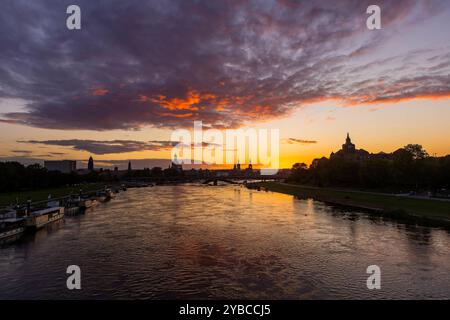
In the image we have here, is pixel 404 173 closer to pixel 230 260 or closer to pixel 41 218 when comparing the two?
pixel 230 260

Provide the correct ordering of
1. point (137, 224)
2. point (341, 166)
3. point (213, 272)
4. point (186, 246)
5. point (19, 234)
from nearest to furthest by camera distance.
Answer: point (213, 272) → point (186, 246) → point (19, 234) → point (137, 224) → point (341, 166)

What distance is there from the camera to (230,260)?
3128cm

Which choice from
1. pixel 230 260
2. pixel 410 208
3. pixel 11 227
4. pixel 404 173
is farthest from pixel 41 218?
pixel 404 173

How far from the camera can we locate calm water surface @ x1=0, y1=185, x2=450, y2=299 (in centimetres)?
2352

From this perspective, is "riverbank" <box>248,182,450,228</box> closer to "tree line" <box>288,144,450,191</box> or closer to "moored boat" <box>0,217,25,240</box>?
"tree line" <box>288,144,450,191</box>

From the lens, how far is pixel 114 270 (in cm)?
2830

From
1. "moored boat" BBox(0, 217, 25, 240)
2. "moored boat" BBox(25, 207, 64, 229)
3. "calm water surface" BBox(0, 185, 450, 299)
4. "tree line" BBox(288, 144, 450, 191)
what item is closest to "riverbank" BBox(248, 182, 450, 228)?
"calm water surface" BBox(0, 185, 450, 299)

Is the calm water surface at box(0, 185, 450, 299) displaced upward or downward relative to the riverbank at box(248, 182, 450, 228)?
downward

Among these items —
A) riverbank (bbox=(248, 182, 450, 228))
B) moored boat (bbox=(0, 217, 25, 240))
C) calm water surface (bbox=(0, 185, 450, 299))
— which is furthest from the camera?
riverbank (bbox=(248, 182, 450, 228))
